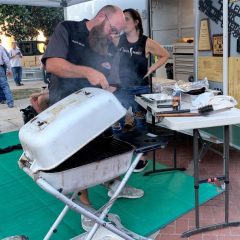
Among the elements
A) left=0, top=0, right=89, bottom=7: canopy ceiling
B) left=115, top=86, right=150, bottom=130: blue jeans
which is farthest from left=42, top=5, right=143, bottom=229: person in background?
left=0, top=0, right=89, bottom=7: canopy ceiling

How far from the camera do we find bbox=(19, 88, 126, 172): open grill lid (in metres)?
1.69

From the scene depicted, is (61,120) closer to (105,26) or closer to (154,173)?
(105,26)

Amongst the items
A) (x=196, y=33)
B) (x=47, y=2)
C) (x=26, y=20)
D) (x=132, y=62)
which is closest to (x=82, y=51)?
(x=132, y=62)

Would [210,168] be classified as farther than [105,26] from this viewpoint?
Yes

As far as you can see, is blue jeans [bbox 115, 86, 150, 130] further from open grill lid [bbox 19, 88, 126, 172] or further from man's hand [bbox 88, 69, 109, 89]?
open grill lid [bbox 19, 88, 126, 172]

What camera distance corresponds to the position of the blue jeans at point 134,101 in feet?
11.8

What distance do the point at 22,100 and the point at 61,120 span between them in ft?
27.4

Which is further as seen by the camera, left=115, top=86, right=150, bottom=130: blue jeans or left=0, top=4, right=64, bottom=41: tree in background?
left=0, top=4, right=64, bottom=41: tree in background

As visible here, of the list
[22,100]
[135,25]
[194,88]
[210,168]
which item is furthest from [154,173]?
[22,100]

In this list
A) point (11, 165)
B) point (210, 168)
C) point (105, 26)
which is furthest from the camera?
point (11, 165)

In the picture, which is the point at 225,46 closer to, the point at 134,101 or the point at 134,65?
the point at 134,65

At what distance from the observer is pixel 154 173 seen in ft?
12.2

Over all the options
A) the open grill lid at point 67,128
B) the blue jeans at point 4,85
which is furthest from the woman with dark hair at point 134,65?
the blue jeans at point 4,85

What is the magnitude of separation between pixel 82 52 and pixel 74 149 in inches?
40.8
